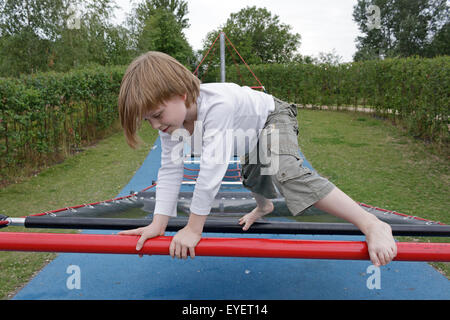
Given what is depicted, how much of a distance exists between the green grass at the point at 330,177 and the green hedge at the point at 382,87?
53 centimetres

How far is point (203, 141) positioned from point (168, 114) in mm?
170

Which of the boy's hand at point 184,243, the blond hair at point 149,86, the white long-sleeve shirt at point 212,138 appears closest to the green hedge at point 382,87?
the white long-sleeve shirt at point 212,138

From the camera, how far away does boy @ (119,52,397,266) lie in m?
1.24

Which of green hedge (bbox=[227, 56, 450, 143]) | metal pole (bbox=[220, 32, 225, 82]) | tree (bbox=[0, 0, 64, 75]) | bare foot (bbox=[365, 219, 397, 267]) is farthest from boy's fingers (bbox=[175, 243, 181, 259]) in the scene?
tree (bbox=[0, 0, 64, 75])

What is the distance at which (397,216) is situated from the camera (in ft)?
7.63

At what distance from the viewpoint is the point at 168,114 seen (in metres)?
1.31

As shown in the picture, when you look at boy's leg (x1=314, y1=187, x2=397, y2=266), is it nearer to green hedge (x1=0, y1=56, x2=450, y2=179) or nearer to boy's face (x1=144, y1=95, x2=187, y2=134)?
boy's face (x1=144, y1=95, x2=187, y2=134)

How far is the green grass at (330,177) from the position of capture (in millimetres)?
3620

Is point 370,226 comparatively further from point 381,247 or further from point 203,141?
point 203,141

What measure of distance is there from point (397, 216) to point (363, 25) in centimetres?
3889

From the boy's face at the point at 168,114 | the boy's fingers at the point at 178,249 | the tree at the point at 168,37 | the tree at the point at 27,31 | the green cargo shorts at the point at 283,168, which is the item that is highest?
the tree at the point at 168,37
